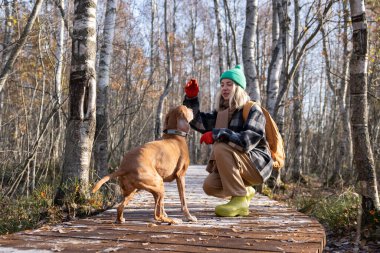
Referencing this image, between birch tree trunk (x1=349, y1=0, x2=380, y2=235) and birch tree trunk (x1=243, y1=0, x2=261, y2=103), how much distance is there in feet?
11.8

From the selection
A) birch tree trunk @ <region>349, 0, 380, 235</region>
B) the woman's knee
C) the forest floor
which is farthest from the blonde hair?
the forest floor

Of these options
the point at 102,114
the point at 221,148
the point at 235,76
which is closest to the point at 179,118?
the point at 221,148

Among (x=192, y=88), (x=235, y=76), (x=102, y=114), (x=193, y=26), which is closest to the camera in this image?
(x=235, y=76)

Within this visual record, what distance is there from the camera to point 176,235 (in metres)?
3.25

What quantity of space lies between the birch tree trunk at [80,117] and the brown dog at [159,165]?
138cm

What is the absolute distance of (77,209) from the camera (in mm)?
4805

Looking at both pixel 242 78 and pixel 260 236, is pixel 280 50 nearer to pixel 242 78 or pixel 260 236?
pixel 242 78

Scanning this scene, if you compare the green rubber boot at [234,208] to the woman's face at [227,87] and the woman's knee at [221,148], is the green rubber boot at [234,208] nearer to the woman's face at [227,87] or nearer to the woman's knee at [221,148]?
the woman's knee at [221,148]

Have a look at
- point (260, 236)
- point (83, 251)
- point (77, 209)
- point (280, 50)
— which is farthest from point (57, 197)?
point (280, 50)

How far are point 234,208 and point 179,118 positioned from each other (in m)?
1.17

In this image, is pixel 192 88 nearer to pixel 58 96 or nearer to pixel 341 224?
pixel 58 96

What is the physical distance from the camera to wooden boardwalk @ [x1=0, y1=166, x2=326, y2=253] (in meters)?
2.81

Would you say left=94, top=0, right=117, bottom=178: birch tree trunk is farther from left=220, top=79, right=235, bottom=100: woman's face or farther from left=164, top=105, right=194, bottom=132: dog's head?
left=164, top=105, right=194, bottom=132: dog's head

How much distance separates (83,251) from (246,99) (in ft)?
9.43
